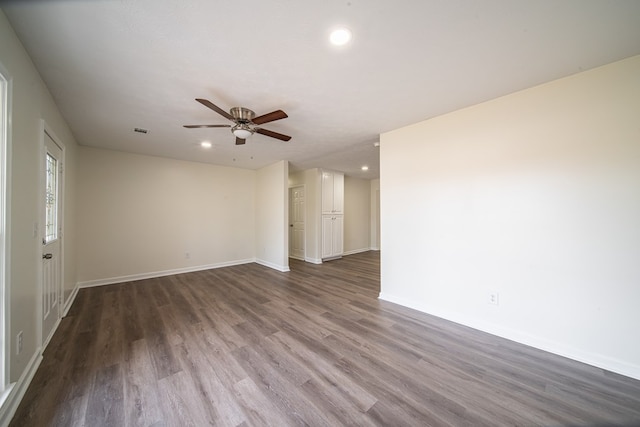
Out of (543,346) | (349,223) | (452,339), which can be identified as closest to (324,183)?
(349,223)

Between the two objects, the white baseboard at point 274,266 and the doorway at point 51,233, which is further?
the white baseboard at point 274,266

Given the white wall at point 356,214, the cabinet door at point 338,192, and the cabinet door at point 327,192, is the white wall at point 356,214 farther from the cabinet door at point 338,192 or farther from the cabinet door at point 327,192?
the cabinet door at point 327,192

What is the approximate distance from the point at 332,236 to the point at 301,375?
4.55 metres

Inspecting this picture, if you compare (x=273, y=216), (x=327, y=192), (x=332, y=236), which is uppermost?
(x=327, y=192)

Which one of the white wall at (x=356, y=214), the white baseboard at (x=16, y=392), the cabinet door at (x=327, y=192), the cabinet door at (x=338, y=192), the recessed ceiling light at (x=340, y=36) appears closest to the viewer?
the white baseboard at (x=16, y=392)

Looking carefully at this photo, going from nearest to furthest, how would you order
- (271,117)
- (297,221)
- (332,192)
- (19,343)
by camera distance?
(19,343)
(271,117)
(332,192)
(297,221)

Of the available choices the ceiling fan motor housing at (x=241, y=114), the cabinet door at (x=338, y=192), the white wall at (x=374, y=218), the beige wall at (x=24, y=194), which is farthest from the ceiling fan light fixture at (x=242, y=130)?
the white wall at (x=374, y=218)

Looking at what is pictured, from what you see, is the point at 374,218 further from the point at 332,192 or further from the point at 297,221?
the point at 297,221

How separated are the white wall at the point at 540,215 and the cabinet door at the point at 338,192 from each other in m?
3.29

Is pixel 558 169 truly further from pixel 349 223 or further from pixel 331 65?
pixel 349 223

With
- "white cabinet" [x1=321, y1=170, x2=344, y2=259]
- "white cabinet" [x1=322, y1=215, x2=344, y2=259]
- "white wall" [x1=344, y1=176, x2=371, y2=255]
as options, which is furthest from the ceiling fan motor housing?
"white wall" [x1=344, y1=176, x2=371, y2=255]

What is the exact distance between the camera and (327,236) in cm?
609

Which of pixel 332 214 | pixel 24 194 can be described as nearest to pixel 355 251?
pixel 332 214

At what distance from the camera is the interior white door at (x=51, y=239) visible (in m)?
2.16
